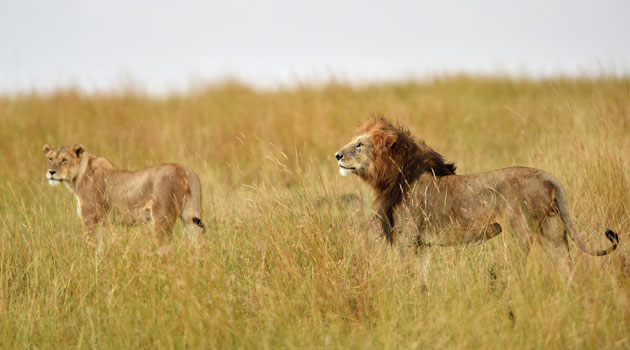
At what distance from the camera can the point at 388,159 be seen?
5.78 m

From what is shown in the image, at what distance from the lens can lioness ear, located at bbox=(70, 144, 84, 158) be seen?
7.61m

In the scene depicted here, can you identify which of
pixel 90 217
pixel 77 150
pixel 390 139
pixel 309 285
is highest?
pixel 77 150

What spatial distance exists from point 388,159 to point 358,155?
0.81ft

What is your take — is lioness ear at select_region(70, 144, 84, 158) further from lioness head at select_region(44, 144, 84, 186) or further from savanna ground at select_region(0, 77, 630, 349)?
savanna ground at select_region(0, 77, 630, 349)

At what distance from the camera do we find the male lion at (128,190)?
7109mm

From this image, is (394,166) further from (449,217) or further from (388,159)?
(449,217)

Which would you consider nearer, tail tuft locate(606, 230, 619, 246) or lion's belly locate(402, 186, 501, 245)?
tail tuft locate(606, 230, 619, 246)

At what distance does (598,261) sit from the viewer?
5.15m

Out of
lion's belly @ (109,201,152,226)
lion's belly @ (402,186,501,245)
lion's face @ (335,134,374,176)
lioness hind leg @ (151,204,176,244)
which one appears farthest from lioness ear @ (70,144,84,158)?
lion's belly @ (402,186,501,245)

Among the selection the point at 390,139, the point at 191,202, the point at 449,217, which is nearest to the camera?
the point at 449,217

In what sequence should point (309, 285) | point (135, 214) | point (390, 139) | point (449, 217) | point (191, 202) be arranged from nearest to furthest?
point (309, 285)
point (449, 217)
point (390, 139)
point (191, 202)
point (135, 214)

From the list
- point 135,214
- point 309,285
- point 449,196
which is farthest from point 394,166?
point 135,214

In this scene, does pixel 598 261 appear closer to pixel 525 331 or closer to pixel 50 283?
pixel 525 331

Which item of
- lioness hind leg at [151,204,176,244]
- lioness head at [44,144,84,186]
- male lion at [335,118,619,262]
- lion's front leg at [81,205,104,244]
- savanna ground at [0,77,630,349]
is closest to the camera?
savanna ground at [0,77,630,349]
